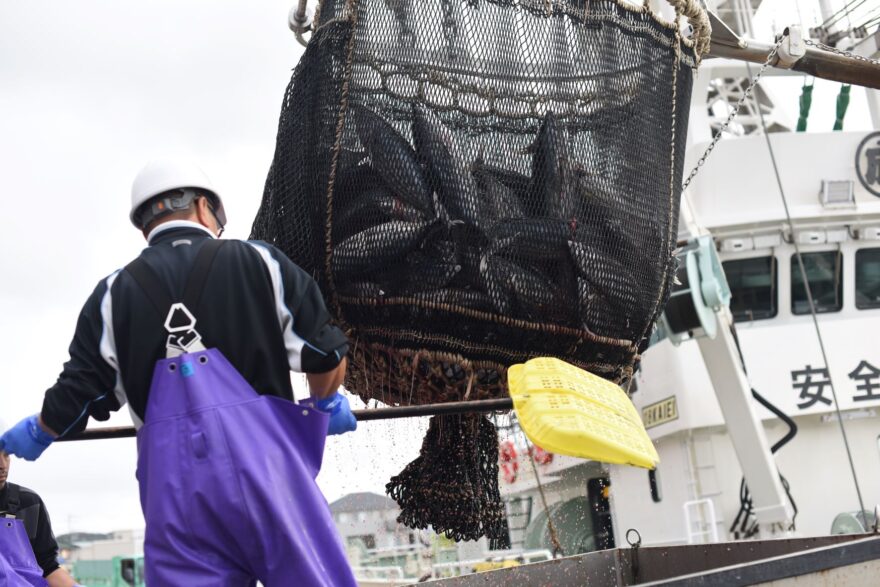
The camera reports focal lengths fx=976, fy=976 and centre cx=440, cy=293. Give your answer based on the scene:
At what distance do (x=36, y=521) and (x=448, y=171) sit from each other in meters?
2.28

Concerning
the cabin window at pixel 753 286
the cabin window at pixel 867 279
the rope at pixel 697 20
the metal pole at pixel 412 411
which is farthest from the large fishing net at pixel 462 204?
the cabin window at pixel 867 279

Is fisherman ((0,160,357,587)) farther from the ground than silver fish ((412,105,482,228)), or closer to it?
closer to it

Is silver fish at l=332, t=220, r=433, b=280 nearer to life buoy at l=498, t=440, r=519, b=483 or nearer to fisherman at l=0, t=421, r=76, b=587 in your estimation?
life buoy at l=498, t=440, r=519, b=483

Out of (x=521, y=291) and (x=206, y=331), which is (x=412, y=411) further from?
(x=206, y=331)

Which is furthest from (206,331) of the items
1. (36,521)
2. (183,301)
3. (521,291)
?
(36,521)

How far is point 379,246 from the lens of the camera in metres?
2.70

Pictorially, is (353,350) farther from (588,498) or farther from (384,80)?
(588,498)

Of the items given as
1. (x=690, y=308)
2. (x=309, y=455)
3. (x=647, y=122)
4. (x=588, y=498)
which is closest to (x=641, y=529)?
(x=588, y=498)

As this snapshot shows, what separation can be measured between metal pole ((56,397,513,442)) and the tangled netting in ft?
1.34

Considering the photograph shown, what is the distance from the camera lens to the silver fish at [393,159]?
2709 mm

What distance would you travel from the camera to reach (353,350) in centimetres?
289

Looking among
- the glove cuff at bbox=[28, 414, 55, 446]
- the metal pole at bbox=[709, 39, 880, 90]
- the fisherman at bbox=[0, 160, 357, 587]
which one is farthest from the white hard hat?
the metal pole at bbox=[709, 39, 880, 90]

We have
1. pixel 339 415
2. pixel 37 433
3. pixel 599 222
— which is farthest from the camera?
pixel 599 222

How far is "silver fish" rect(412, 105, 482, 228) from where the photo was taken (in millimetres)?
2682
